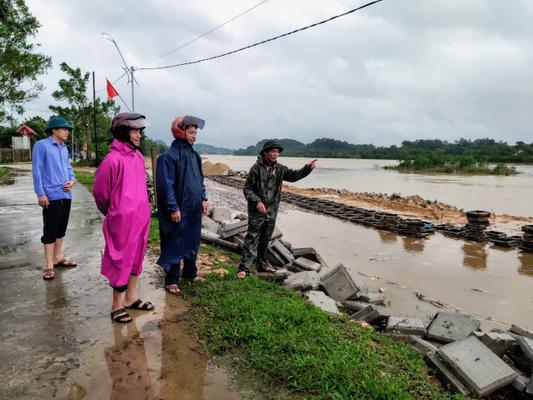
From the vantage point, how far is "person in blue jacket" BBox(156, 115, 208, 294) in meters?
4.19

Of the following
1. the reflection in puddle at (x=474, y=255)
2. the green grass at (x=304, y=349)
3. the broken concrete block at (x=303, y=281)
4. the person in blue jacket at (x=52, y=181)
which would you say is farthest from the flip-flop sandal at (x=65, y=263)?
the reflection in puddle at (x=474, y=255)

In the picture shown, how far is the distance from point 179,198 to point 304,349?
216cm

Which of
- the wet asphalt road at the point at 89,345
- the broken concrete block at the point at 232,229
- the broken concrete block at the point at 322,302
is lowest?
the broken concrete block at the point at 322,302

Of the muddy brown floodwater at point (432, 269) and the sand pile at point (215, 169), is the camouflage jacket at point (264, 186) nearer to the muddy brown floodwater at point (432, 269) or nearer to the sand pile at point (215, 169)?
the muddy brown floodwater at point (432, 269)

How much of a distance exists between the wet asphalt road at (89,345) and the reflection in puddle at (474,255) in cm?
792

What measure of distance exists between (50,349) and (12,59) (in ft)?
56.2

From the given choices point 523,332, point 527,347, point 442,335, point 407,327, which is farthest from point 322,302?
point 523,332

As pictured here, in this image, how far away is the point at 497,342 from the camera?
12.0ft

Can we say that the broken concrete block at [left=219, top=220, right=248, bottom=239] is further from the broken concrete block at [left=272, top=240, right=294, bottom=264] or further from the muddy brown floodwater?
the muddy brown floodwater

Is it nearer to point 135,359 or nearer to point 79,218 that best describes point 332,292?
point 135,359

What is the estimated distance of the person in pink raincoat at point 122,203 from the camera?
137 inches

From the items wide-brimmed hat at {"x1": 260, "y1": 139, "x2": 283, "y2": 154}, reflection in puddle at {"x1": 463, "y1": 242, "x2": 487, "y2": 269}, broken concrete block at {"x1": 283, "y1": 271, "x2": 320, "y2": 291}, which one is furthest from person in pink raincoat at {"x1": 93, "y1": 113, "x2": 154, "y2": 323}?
reflection in puddle at {"x1": 463, "y1": 242, "x2": 487, "y2": 269}

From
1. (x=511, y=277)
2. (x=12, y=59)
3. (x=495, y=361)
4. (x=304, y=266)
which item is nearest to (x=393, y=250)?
(x=511, y=277)

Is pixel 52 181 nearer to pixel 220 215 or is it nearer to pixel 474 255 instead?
pixel 220 215
